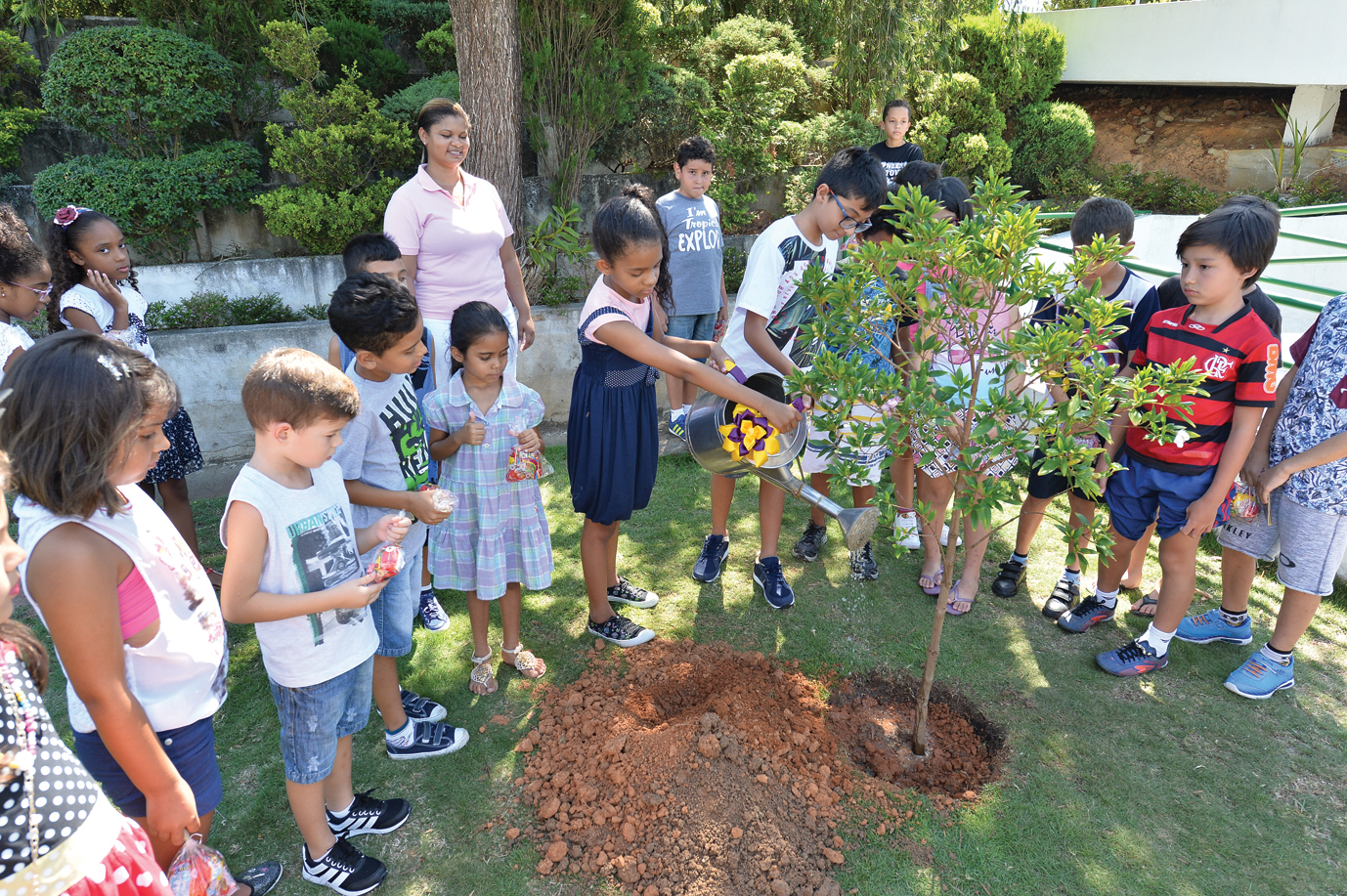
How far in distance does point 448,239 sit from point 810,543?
A: 2517 millimetres

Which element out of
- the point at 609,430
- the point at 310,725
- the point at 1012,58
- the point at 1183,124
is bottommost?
the point at 310,725

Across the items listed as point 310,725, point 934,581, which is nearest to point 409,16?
point 934,581

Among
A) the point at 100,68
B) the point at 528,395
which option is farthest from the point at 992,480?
the point at 100,68

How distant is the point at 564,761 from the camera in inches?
107

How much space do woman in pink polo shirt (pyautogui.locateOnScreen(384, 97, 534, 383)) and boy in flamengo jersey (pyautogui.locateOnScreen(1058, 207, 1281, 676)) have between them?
2.82 meters

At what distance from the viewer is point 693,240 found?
5238 mm

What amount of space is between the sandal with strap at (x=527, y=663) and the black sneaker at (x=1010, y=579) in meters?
2.34

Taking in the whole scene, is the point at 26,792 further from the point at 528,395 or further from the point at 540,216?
the point at 540,216

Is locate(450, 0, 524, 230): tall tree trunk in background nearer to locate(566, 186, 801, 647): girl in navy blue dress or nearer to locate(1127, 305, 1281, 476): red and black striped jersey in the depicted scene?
locate(566, 186, 801, 647): girl in navy blue dress

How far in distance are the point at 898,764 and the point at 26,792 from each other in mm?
2559

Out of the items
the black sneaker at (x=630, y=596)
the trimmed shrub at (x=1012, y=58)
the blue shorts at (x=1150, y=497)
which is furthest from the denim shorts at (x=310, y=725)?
the trimmed shrub at (x=1012, y=58)

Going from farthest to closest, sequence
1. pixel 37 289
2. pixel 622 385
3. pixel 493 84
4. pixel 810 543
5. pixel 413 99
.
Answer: pixel 413 99 → pixel 493 84 → pixel 810 543 → pixel 622 385 → pixel 37 289

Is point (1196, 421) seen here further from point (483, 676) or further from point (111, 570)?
point (111, 570)

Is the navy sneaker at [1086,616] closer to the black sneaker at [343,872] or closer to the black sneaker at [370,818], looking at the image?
the black sneaker at [370,818]
